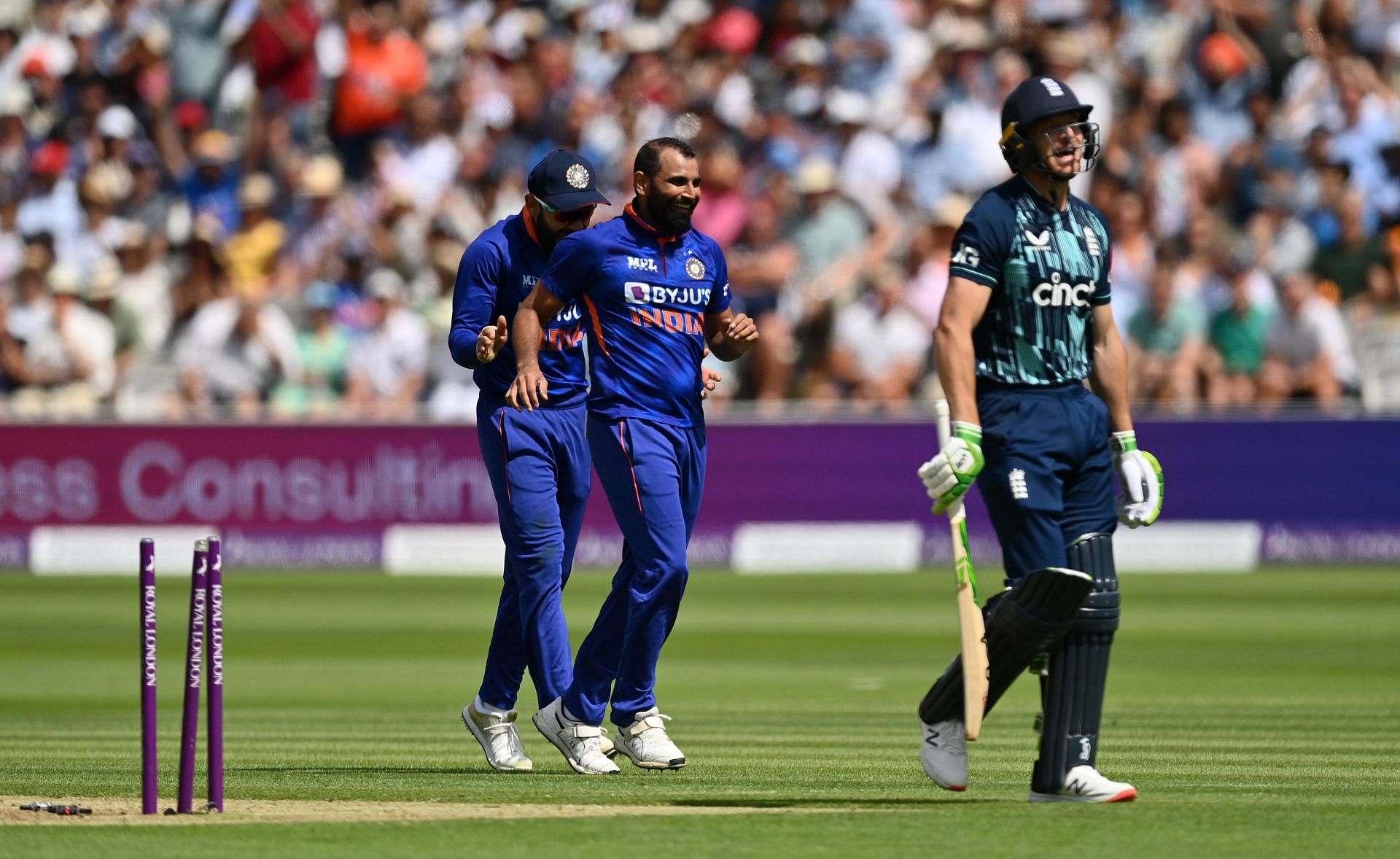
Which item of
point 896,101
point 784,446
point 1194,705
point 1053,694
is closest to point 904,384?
point 784,446

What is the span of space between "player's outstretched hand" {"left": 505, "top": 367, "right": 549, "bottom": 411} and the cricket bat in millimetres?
1836

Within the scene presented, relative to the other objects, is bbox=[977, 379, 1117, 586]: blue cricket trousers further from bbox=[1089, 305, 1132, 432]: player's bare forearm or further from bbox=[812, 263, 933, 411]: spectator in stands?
bbox=[812, 263, 933, 411]: spectator in stands

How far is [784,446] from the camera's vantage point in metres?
18.9

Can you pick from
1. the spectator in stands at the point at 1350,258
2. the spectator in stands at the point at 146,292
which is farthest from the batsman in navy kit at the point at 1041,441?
the spectator in stands at the point at 146,292

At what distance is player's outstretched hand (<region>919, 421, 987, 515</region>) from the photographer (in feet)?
22.7

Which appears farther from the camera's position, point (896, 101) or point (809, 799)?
point (896, 101)

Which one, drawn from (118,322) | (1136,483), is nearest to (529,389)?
(1136,483)

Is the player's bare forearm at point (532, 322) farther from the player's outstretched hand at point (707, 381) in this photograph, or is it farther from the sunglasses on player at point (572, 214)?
the player's outstretched hand at point (707, 381)

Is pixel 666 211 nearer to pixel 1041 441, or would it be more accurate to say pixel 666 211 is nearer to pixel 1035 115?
pixel 1035 115

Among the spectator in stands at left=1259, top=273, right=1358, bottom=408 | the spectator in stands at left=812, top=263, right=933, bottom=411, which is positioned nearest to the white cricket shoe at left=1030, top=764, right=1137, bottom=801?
the spectator in stands at left=1259, top=273, right=1358, bottom=408

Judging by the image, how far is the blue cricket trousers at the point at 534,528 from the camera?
8727 mm

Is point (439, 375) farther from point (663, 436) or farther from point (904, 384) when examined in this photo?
point (663, 436)

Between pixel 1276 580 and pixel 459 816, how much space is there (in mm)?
12314

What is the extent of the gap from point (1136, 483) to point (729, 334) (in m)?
1.90
